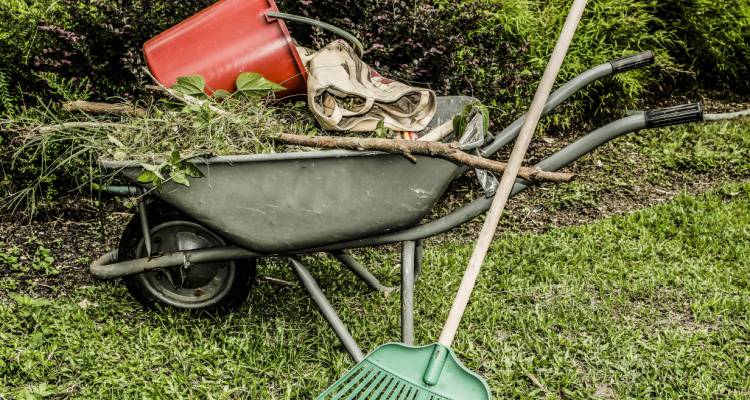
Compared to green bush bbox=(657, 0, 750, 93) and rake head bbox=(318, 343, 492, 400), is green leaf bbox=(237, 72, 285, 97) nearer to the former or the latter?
rake head bbox=(318, 343, 492, 400)

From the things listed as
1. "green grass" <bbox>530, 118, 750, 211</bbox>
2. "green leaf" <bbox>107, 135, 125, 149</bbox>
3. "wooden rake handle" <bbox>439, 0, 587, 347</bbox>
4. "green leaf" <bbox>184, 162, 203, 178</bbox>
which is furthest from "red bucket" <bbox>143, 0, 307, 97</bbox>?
"green grass" <bbox>530, 118, 750, 211</bbox>

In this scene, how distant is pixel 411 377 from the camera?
2.13m

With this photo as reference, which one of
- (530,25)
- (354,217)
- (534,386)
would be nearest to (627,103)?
(530,25)

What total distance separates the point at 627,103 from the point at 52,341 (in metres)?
3.83

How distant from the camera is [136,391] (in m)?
2.55

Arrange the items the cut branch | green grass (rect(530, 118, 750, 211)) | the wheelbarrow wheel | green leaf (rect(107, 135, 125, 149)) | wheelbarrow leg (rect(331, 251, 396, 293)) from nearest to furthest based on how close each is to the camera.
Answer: the cut branch → green leaf (rect(107, 135, 125, 149)) → the wheelbarrow wheel → wheelbarrow leg (rect(331, 251, 396, 293)) → green grass (rect(530, 118, 750, 211))

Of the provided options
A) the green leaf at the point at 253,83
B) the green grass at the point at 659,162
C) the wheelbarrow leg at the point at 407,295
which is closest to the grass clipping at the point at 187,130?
the green leaf at the point at 253,83

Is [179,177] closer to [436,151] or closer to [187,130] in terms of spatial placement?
[187,130]

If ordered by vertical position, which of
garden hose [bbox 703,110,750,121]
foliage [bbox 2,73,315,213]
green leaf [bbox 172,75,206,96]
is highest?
green leaf [bbox 172,75,206,96]

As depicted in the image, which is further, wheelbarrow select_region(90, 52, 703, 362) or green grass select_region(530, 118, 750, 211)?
green grass select_region(530, 118, 750, 211)

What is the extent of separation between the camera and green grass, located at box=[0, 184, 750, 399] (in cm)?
262

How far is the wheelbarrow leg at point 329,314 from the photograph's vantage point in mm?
2439

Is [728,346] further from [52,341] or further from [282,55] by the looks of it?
[52,341]

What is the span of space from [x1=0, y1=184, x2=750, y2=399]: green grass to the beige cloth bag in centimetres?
87
